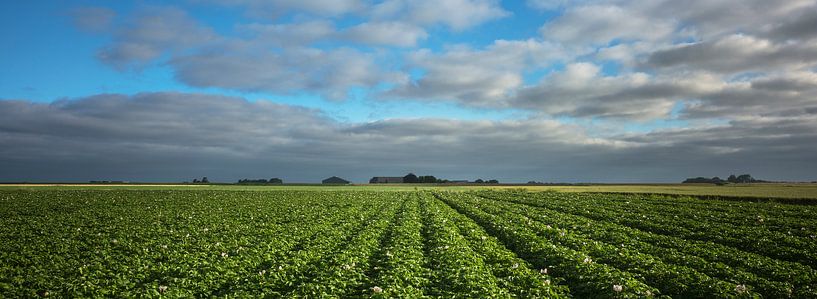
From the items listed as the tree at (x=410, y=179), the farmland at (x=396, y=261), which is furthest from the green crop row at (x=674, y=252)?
the tree at (x=410, y=179)

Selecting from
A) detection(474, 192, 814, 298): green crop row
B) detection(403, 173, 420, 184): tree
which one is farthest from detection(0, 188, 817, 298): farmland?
detection(403, 173, 420, 184): tree

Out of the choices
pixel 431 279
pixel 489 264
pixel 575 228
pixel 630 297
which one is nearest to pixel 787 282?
pixel 630 297

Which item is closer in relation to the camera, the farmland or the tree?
the farmland

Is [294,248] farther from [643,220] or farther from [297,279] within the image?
[643,220]

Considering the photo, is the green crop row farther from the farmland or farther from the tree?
the tree

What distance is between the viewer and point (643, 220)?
95.0 ft

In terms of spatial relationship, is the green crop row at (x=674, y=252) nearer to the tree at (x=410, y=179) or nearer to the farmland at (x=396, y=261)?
the farmland at (x=396, y=261)

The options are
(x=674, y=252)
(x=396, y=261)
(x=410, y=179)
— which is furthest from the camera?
(x=410, y=179)

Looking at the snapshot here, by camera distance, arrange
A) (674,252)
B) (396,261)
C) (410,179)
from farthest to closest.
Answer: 1. (410,179)
2. (674,252)
3. (396,261)

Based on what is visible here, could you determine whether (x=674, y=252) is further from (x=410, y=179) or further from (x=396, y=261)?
(x=410, y=179)

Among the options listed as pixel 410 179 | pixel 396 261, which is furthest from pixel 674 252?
pixel 410 179

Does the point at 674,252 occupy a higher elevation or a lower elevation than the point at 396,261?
lower

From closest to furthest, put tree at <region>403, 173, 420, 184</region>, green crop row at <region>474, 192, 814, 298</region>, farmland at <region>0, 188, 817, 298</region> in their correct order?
farmland at <region>0, 188, 817, 298</region> → green crop row at <region>474, 192, 814, 298</region> → tree at <region>403, 173, 420, 184</region>

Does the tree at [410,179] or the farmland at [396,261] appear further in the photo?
the tree at [410,179]
